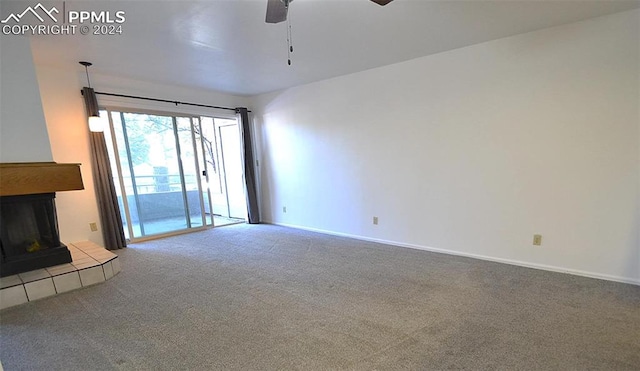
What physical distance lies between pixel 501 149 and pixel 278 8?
262cm

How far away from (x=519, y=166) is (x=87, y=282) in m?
4.55

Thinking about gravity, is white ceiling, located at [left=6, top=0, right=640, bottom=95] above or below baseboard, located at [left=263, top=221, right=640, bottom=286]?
above

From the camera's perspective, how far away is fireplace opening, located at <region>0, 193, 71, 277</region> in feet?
8.79

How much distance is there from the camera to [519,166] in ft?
9.59

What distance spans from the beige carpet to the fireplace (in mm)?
521

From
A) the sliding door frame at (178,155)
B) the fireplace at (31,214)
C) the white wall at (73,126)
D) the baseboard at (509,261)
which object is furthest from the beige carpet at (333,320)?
the sliding door frame at (178,155)

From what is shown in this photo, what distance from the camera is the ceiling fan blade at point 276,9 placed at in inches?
68.4

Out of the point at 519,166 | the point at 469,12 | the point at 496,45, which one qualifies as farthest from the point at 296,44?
the point at 519,166

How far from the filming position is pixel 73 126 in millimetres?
3674

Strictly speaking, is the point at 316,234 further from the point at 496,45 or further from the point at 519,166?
the point at 496,45

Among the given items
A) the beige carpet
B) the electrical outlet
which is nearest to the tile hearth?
the beige carpet

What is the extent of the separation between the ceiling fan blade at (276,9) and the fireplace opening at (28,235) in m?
2.88

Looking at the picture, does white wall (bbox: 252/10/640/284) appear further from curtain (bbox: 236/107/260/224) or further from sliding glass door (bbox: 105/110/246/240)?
sliding glass door (bbox: 105/110/246/240)

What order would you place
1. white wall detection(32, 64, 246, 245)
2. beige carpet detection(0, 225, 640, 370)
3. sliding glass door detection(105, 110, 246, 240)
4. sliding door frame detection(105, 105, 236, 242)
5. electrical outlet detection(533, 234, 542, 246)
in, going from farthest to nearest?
sliding glass door detection(105, 110, 246, 240) < sliding door frame detection(105, 105, 236, 242) < white wall detection(32, 64, 246, 245) < electrical outlet detection(533, 234, 542, 246) < beige carpet detection(0, 225, 640, 370)
